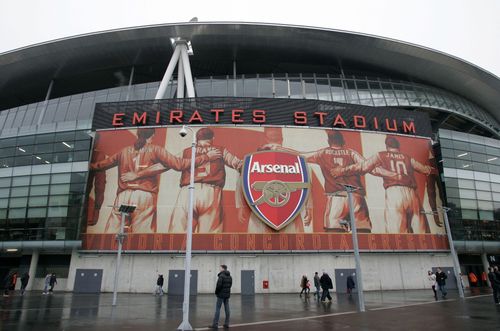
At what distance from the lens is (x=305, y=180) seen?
109 feet

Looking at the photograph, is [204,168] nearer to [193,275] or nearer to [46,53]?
[193,275]

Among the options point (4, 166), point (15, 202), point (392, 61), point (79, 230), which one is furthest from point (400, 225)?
point (4, 166)

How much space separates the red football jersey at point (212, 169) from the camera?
3291 cm

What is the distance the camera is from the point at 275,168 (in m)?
33.4

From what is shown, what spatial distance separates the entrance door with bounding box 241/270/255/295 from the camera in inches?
1183

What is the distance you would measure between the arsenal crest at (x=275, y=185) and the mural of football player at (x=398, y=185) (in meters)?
4.23

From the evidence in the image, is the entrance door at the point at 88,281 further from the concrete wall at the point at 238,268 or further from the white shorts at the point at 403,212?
the white shorts at the point at 403,212

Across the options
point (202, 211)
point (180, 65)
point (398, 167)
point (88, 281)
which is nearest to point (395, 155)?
point (398, 167)

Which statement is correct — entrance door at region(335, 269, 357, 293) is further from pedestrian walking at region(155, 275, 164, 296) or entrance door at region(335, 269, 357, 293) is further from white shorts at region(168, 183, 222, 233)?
pedestrian walking at region(155, 275, 164, 296)

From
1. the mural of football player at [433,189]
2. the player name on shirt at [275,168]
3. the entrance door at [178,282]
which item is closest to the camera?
the entrance door at [178,282]

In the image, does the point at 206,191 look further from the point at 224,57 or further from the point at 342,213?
the point at 224,57

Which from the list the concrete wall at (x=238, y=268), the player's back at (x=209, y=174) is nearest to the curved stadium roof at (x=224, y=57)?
the player's back at (x=209, y=174)

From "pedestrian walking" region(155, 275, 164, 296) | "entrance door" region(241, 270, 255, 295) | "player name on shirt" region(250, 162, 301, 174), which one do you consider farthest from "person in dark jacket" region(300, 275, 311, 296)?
"pedestrian walking" region(155, 275, 164, 296)

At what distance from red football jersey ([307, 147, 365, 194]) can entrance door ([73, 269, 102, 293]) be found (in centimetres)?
2295
